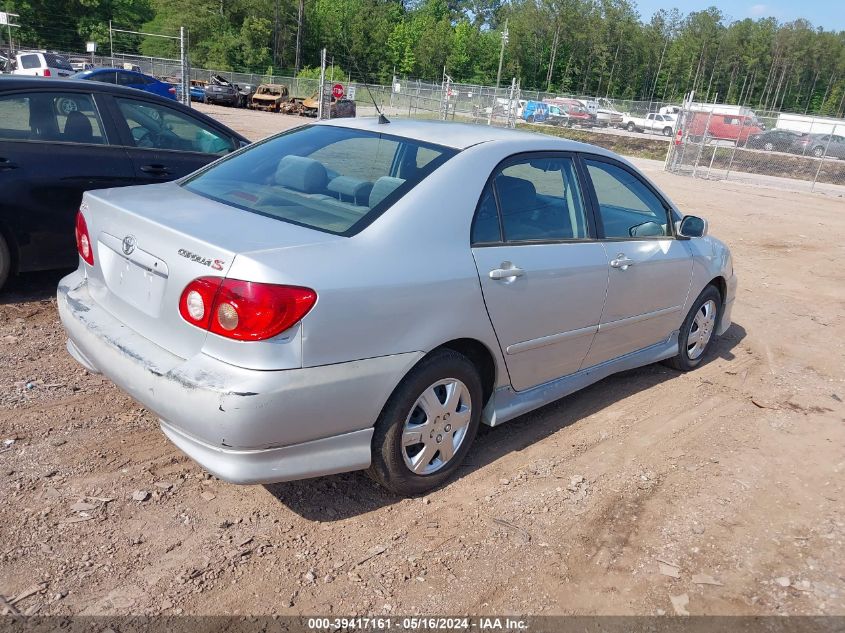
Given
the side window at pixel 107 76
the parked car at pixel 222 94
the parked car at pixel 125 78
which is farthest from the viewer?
the parked car at pixel 222 94

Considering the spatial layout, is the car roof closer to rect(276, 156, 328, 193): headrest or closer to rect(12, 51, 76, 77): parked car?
rect(276, 156, 328, 193): headrest

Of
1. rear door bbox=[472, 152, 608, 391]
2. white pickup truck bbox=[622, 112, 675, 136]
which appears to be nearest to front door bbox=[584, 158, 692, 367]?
rear door bbox=[472, 152, 608, 391]

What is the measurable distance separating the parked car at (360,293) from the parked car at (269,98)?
131ft

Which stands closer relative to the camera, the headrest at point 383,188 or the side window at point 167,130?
the headrest at point 383,188

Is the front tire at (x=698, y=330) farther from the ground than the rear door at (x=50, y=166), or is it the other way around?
A: the rear door at (x=50, y=166)

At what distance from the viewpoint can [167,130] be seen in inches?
227

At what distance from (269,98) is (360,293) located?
41.7 metres

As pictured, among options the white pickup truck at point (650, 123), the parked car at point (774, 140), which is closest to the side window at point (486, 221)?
the parked car at point (774, 140)

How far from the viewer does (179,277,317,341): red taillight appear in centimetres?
248

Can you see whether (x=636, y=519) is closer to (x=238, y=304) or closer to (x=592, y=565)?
(x=592, y=565)

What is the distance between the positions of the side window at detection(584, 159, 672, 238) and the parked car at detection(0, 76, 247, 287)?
347cm

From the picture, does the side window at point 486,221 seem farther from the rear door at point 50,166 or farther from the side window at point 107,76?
the side window at point 107,76

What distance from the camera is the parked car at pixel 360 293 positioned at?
2551mm

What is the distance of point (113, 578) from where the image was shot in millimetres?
2549
